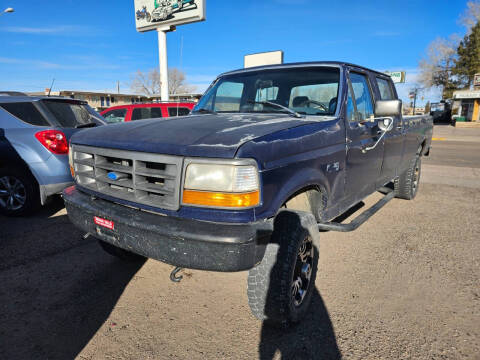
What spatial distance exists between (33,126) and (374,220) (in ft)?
16.6

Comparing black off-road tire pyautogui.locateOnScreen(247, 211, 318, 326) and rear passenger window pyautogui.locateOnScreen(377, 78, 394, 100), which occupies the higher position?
rear passenger window pyautogui.locateOnScreen(377, 78, 394, 100)

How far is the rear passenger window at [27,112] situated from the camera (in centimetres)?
436

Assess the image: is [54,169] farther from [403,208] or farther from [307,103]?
[403,208]

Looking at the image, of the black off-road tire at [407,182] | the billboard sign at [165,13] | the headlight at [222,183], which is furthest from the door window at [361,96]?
the billboard sign at [165,13]

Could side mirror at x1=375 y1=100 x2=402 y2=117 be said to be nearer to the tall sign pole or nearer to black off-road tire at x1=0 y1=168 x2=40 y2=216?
black off-road tire at x1=0 y1=168 x2=40 y2=216

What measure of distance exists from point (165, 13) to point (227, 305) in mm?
14114

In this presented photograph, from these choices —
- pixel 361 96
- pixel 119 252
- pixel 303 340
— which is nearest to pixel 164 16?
pixel 361 96

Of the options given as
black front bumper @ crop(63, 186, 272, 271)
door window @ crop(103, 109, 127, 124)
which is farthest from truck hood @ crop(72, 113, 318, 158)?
door window @ crop(103, 109, 127, 124)

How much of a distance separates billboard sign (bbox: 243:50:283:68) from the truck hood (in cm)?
1059

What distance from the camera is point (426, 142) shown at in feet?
20.0

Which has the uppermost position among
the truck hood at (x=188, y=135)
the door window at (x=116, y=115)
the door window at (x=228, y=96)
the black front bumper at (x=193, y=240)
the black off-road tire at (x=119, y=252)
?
the door window at (x=228, y=96)

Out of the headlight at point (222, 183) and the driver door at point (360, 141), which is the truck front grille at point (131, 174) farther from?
the driver door at point (360, 141)

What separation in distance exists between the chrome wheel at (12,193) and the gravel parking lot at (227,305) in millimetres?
706

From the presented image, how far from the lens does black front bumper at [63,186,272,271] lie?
5.96 ft
